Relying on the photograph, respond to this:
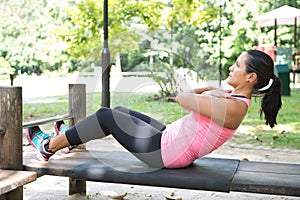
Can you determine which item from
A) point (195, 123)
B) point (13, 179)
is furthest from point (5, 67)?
point (195, 123)

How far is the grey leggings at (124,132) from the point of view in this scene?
2.44 m

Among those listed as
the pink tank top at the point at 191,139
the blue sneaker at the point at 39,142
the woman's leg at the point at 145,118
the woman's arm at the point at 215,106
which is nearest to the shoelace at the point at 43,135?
the blue sneaker at the point at 39,142

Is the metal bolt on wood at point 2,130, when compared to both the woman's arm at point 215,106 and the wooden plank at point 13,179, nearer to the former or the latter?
the wooden plank at point 13,179

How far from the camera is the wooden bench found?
2.11 m

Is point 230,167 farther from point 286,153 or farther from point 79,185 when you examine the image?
point 286,153

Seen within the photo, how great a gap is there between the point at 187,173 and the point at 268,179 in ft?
1.27

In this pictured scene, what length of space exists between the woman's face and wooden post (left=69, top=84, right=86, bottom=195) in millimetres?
Answer: 1139

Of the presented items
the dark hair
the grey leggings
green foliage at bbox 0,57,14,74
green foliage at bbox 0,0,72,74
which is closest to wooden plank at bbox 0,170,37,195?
the grey leggings

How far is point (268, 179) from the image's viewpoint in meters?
2.19

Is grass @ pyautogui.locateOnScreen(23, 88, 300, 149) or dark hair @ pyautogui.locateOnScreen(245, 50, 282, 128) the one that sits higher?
dark hair @ pyautogui.locateOnScreen(245, 50, 282, 128)

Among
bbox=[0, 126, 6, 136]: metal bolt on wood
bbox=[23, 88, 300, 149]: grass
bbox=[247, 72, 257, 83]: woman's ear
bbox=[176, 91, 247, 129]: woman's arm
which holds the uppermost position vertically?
bbox=[247, 72, 257, 83]: woman's ear

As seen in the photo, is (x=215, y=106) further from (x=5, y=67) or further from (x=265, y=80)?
(x=5, y=67)

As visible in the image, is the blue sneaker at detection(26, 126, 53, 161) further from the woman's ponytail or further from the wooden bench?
the woman's ponytail

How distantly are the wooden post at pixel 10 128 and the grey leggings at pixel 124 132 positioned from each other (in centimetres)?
27
